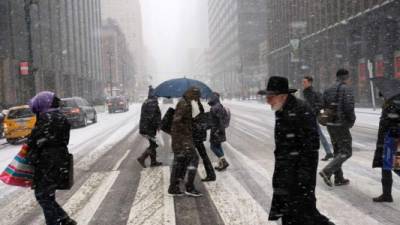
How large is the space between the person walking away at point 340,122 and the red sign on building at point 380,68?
93.7 ft

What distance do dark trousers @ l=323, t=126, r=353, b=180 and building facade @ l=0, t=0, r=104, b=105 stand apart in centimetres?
1802

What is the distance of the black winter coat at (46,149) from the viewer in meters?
4.89

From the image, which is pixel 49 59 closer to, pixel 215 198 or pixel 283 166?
pixel 215 198

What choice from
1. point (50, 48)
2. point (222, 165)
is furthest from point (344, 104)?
point (50, 48)

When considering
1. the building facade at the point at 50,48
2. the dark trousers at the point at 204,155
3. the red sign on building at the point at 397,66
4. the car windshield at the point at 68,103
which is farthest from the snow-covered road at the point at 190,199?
the red sign on building at the point at 397,66

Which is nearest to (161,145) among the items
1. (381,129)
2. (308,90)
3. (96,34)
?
(308,90)

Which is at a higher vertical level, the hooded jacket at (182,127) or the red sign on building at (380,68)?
the red sign on building at (380,68)

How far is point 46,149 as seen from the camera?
16.2ft

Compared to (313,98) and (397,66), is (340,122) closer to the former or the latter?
(313,98)

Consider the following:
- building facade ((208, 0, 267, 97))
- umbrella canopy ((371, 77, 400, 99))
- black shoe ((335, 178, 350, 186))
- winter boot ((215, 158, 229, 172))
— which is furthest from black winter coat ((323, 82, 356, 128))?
building facade ((208, 0, 267, 97))

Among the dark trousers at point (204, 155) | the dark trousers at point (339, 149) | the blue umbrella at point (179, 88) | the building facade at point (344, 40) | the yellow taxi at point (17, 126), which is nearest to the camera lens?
the dark trousers at point (339, 149)

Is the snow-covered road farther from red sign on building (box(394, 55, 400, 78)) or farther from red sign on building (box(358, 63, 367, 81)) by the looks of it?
red sign on building (box(358, 63, 367, 81))

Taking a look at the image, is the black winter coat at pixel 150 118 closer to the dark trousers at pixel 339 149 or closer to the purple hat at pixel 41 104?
the dark trousers at pixel 339 149

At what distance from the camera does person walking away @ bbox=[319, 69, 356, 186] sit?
7.37 m
